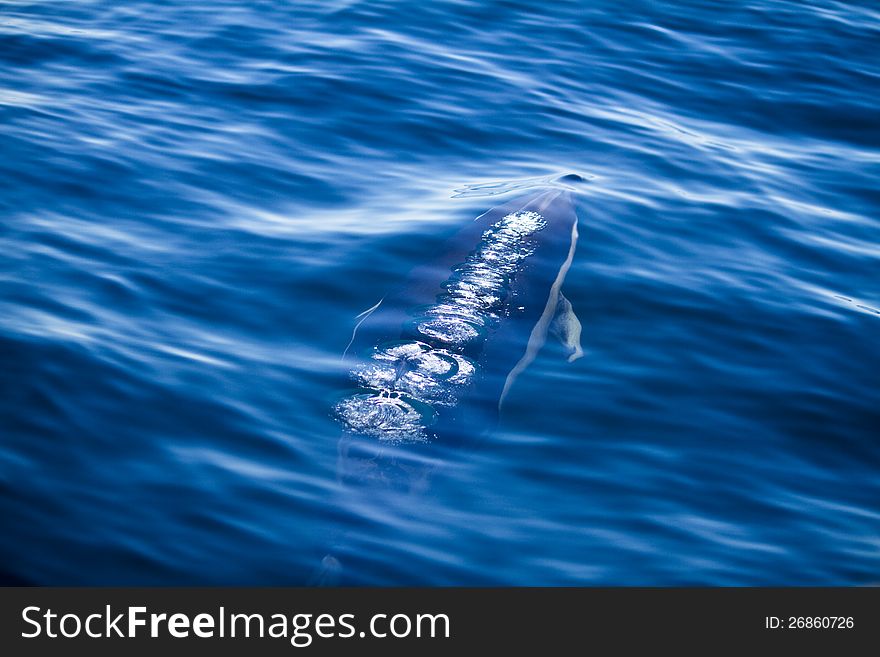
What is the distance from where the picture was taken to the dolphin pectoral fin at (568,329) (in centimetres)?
825

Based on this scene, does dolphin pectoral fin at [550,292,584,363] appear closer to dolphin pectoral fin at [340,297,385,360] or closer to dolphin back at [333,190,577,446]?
dolphin back at [333,190,577,446]

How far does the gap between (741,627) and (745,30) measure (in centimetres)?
1306

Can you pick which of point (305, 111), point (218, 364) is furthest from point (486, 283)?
point (305, 111)

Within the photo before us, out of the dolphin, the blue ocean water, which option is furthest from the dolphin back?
the blue ocean water

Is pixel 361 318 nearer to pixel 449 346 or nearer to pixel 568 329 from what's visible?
pixel 449 346

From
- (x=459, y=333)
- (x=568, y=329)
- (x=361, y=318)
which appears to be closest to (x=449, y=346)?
(x=459, y=333)

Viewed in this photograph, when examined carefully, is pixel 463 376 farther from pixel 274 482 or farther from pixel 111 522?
pixel 111 522

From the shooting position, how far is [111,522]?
6.01 m

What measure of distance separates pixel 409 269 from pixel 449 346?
5.63ft

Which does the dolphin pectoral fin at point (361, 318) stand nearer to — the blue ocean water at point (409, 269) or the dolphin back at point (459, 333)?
the dolphin back at point (459, 333)

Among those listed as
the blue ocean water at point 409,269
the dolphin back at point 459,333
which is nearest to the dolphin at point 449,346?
the dolphin back at point 459,333

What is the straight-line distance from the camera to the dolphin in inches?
263

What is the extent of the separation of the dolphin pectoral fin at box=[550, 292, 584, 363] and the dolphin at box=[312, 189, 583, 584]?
1cm

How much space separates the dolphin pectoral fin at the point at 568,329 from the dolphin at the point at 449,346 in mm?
12
